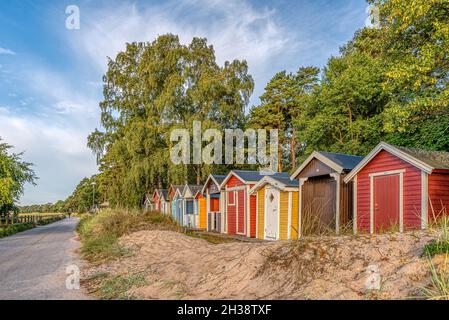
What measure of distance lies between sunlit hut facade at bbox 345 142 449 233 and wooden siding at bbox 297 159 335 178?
1.14 m

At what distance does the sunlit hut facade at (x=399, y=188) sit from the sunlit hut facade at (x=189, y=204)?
15427mm

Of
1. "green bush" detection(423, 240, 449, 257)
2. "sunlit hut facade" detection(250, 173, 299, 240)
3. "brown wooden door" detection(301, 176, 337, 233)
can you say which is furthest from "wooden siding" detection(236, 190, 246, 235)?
"green bush" detection(423, 240, 449, 257)

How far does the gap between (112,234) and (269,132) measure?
21.2 meters

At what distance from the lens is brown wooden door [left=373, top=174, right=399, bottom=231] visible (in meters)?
11.0

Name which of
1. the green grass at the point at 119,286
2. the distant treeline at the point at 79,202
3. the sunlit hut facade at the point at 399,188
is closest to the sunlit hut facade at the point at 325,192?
the sunlit hut facade at the point at 399,188

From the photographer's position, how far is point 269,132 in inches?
1334

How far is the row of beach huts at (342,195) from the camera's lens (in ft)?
33.7

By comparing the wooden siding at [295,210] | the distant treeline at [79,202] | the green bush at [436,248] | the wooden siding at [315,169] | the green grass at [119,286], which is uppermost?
the wooden siding at [315,169]

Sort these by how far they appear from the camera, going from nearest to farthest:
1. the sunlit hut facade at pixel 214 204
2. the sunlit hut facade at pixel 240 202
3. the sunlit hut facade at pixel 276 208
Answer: the sunlit hut facade at pixel 276 208
the sunlit hut facade at pixel 240 202
the sunlit hut facade at pixel 214 204

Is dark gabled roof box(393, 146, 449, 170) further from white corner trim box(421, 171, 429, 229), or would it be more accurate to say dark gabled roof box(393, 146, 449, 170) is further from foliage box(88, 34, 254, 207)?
foliage box(88, 34, 254, 207)

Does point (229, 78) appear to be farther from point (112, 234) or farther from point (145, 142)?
point (112, 234)

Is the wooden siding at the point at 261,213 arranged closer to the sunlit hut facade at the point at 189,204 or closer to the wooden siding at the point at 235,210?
the wooden siding at the point at 235,210
